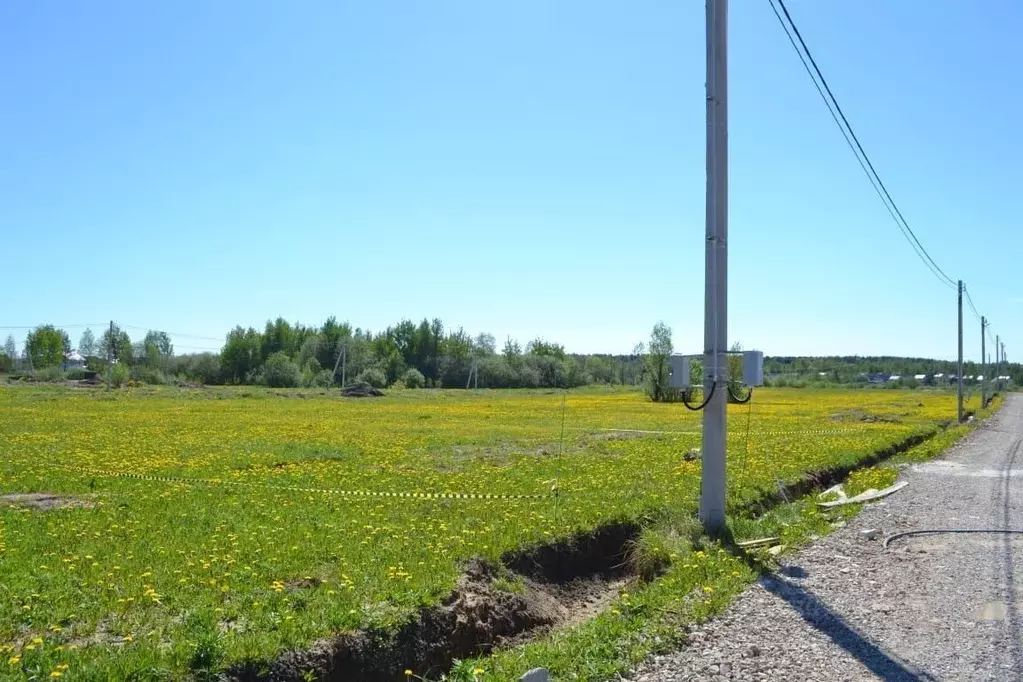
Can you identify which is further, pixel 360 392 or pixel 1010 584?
pixel 360 392

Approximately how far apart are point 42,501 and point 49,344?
138 meters

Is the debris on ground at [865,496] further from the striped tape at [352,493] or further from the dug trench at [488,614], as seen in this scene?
the striped tape at [352,493]

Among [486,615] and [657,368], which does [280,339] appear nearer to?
[657,368]

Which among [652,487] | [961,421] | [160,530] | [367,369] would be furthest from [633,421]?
[367,369]

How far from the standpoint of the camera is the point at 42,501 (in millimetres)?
13750

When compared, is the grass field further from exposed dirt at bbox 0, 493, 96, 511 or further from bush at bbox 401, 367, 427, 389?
bush at bbox 401, 367, 427, 389

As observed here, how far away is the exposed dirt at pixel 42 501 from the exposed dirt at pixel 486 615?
290 inches

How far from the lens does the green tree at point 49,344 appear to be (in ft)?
424

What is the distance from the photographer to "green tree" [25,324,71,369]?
129 metres

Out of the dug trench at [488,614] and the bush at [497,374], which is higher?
the bush at [497,374]

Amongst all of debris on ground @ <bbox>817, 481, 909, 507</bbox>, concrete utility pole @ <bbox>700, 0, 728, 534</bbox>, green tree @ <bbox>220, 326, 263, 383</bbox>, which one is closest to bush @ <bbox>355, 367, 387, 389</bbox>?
green tree @ <bbox>220, 326, 263, 383</bbox>

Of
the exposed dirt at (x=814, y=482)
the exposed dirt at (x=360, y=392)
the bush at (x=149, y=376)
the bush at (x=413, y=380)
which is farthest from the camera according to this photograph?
the bush at (x=413, y=380)

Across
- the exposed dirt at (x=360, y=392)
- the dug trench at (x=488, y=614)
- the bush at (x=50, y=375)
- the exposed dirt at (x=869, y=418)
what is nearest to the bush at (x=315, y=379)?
the exposed dirt at (x=360, y=392)

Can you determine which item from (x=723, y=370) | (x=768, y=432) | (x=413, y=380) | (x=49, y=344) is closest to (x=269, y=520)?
(x=723, y=370)
